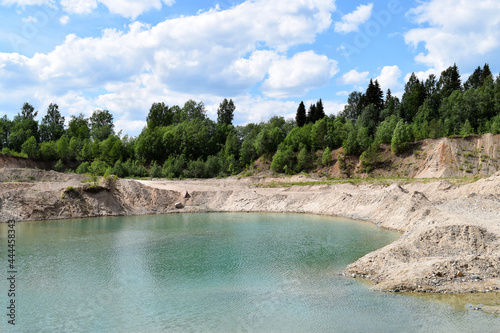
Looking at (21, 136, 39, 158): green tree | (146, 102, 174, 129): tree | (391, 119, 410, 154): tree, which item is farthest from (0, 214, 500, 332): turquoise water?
(146, 102, 174, 129): tree

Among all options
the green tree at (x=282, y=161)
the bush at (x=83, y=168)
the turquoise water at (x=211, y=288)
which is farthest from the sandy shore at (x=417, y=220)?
the bush at (x=83, y=168)

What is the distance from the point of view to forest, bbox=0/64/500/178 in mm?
79500

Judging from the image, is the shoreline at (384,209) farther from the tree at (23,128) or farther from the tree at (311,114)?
the tree at (23,128)

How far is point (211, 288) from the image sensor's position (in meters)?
18.0

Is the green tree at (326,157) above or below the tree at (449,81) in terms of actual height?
below

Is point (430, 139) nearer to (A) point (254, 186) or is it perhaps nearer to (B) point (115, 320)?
(A) point (254, 186)

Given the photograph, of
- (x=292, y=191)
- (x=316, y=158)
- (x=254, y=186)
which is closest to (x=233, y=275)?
(x=292, y=191)

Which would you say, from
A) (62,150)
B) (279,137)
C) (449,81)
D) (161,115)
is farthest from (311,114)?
(62,150)

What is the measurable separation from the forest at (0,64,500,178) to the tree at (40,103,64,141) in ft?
1.29

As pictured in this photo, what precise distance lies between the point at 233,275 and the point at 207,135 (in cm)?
8324

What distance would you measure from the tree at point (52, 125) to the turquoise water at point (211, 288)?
87519 millimetres

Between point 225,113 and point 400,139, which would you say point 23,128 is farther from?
point 400,139

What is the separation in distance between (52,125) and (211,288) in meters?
110

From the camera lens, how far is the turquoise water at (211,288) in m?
13.9
